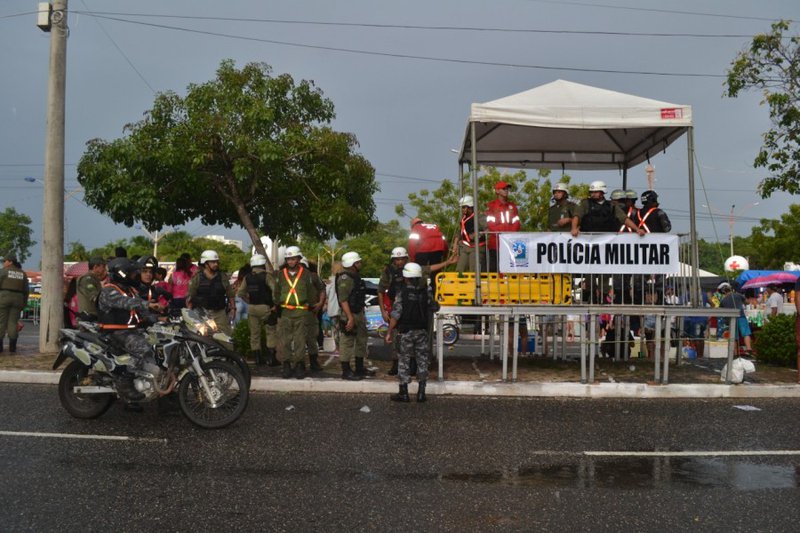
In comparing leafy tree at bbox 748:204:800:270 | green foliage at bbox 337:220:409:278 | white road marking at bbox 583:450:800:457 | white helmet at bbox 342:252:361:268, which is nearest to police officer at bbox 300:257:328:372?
white helmet at bbox 342:252:361:268

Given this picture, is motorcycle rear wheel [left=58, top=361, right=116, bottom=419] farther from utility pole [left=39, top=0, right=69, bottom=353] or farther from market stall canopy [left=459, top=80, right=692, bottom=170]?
market stall canopy [left=459, top=80, right=692, bottom=170]

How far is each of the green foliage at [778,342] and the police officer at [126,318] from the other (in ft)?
33.3

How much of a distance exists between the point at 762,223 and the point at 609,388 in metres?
39.1

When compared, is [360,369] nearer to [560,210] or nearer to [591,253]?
[591,253]

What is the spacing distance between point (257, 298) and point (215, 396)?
4.35 meters

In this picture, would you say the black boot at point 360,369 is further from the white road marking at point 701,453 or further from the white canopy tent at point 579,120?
the white road marking at point 701,453

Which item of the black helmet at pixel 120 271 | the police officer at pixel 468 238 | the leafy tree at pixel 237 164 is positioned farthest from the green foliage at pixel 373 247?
the black helmet at pixel 120 271

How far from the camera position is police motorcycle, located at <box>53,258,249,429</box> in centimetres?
751

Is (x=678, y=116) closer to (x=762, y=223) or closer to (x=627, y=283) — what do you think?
(x=627, y=283)

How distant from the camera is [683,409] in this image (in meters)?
9.16

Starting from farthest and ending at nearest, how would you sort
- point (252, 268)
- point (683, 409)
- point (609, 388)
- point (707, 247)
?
point (707, 247), point (252, 268), point (609, 388), point (683, 409)

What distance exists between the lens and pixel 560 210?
11.2 m

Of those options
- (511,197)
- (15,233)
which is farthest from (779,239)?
(15,233)

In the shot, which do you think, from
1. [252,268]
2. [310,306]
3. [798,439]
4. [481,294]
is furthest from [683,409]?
[252,268]
